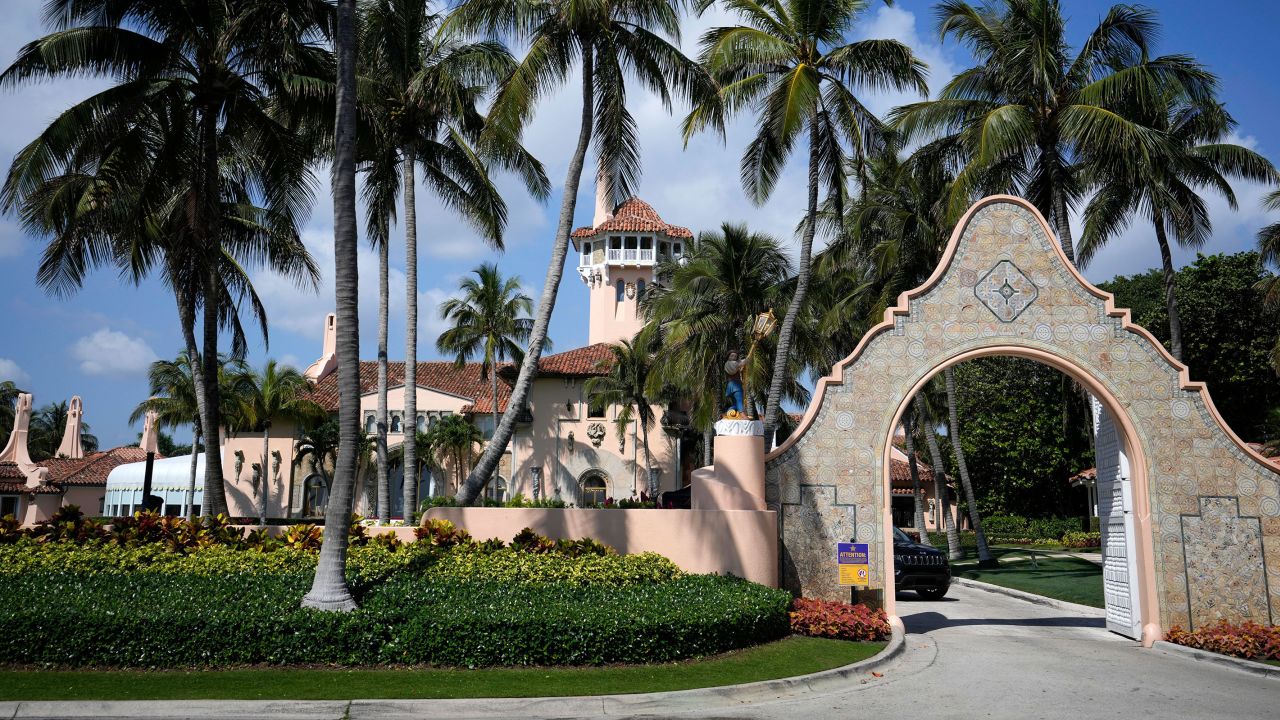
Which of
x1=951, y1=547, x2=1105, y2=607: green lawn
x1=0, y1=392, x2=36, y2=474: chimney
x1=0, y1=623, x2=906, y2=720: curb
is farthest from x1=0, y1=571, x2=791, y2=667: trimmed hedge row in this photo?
x1=0, y1=392, x2=36, y2=474: chimney

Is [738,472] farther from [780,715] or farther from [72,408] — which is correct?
[72,408]

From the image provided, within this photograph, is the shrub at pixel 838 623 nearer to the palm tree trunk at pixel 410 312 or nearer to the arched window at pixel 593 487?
the palm tree trunk at pixel 410 312

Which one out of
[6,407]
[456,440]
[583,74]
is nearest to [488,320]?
[456,440]

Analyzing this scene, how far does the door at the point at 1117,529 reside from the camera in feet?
49.6

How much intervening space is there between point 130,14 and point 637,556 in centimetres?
1366

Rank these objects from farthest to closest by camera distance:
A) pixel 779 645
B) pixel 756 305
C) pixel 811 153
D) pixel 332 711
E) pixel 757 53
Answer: pixel 756 305 < pixel 811 153 < pixel 757 53 < pixel 779 645 < pixel 332 711

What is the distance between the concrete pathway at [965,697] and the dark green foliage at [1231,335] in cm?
3040

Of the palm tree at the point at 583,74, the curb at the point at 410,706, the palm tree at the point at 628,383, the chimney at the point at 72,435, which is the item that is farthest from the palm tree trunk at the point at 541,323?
the chimney at the point at 72,435

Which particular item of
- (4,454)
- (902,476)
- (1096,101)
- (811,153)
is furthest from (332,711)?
(902,476)

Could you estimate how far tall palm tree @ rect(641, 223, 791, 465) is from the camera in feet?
96.9

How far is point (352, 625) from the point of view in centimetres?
1088

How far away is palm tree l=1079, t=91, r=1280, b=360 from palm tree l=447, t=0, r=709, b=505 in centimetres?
1137

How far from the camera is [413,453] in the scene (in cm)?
1922

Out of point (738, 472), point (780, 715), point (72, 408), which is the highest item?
point (72, 408)
